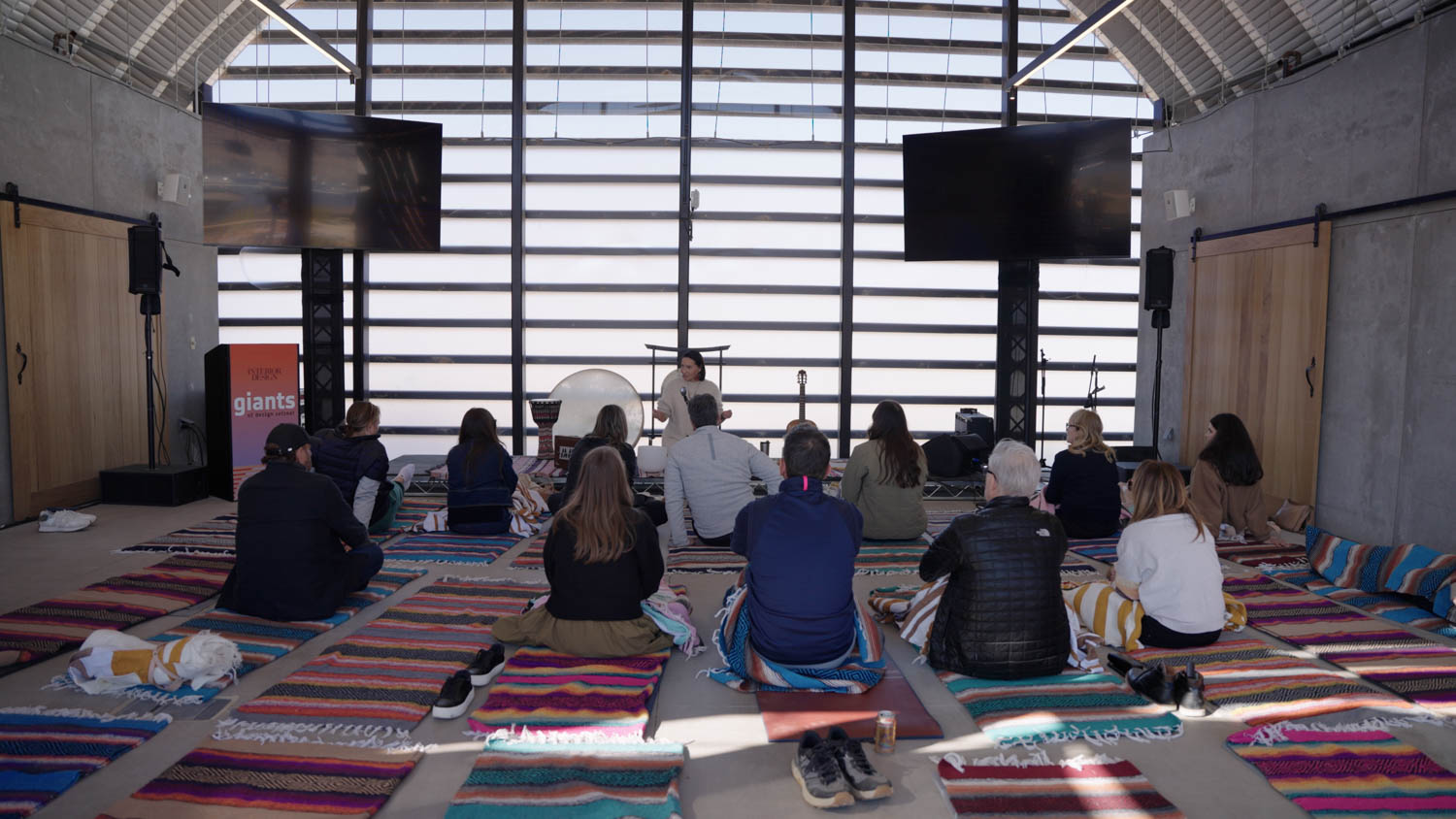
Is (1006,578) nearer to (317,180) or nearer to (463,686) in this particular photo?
(463,686)

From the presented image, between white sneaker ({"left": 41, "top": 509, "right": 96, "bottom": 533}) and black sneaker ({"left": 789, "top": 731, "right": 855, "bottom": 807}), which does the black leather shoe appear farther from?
white sneaker ({"left": 41, "top": 509, "right": 96, "bottom": 533})

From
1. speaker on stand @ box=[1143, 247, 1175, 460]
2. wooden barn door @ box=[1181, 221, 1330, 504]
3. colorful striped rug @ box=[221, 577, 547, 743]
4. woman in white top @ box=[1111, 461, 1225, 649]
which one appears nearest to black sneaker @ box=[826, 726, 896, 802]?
colorful striped rug @ box=[221, 577, 547, 743]

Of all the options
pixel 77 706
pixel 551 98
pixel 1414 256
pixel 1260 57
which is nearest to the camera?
pixel 77 706

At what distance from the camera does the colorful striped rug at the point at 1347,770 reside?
110 inches

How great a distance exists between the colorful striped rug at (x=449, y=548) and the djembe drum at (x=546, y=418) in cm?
183

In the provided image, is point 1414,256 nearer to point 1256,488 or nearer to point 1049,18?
point 1256,488

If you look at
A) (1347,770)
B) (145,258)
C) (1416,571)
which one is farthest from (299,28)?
(1416,571)

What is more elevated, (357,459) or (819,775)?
(357,459)

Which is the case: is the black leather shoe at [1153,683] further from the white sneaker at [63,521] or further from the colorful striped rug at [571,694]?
the white sneaker at [63,521]

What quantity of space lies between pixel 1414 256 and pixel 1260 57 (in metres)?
2.85

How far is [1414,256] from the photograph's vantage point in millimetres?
6301

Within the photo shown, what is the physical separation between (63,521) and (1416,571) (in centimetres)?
868

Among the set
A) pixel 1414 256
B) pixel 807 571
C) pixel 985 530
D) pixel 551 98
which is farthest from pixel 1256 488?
pixel 551 98

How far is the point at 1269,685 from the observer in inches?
148
